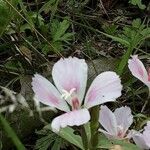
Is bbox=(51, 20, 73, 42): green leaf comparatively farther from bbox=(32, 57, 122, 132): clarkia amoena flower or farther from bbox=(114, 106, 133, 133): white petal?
bbox=(32, 57, 122, 132): clarkia amoena flower

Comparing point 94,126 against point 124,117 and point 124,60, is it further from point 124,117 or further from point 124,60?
point 124,60

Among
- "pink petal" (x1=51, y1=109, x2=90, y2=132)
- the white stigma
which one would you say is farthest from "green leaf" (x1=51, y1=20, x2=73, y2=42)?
"pink petal" (x1=51, y1=109, x2=90, y2=132)

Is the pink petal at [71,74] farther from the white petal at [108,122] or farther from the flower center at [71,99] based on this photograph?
the white petal at [108,122]

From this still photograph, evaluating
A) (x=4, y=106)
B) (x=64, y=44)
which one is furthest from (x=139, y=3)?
(x=4, y=106)

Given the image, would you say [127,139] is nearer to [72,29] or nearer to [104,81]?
[104,81]

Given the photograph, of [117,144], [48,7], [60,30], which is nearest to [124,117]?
[117,144]

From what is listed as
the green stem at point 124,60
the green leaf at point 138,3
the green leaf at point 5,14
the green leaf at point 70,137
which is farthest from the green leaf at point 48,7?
the green leaf at point 70,137
